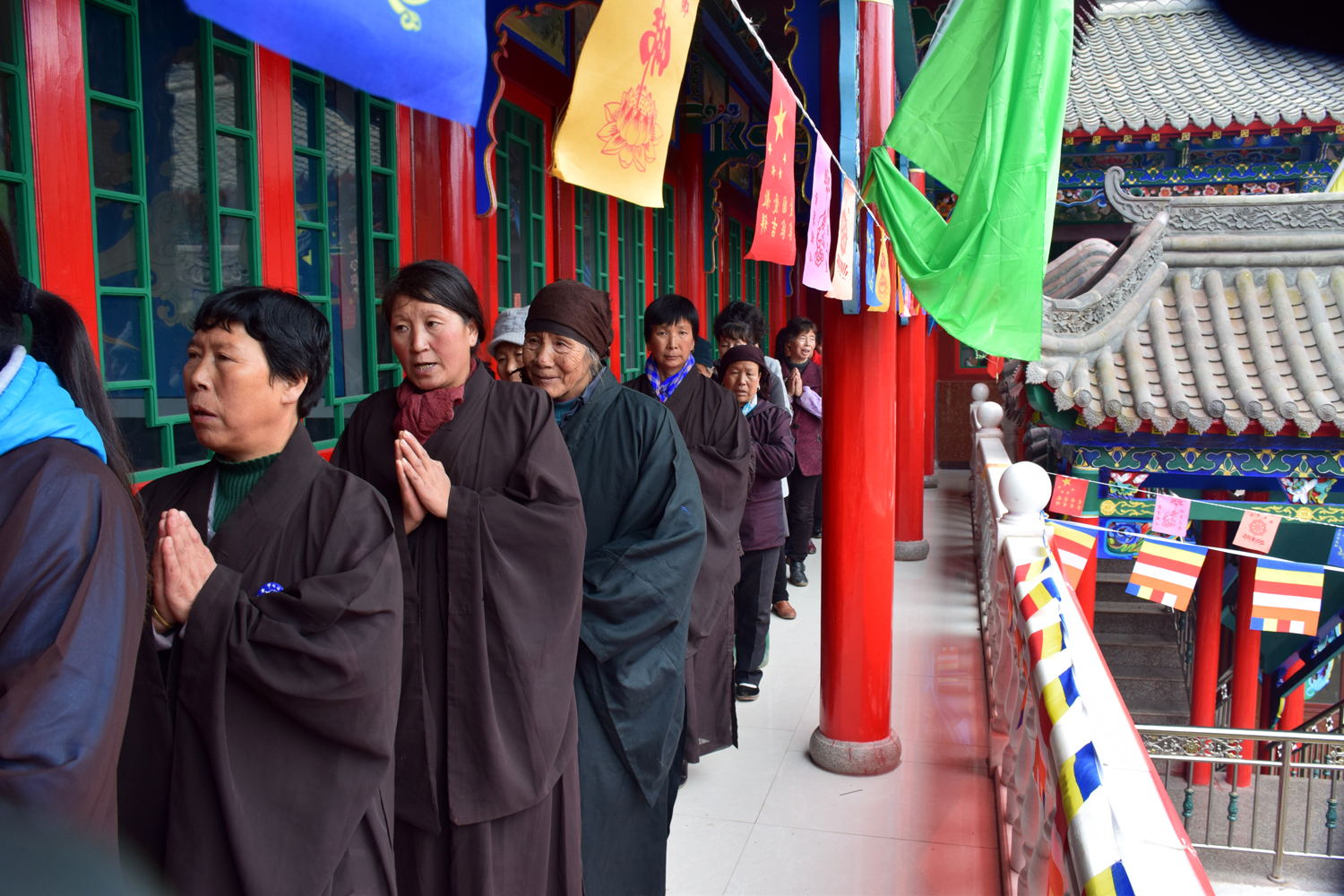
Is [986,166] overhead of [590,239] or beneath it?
beneath

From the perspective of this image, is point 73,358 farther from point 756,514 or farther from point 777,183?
point 756,514

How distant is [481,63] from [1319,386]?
20.5 ft

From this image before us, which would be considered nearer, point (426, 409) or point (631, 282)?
point (426, 409)

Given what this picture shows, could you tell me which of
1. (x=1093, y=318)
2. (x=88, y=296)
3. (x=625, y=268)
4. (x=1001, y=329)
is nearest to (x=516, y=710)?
(x=88, y=296)

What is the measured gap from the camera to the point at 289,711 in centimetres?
156

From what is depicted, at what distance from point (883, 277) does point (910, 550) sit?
4809mm

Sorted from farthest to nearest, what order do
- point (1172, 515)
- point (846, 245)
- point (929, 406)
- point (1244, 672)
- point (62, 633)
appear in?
point (929, 406) → point (1244, 672) → point (1172, 515) → point (846, 245) → point (62, 633)

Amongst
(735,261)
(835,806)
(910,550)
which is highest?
(735,261)

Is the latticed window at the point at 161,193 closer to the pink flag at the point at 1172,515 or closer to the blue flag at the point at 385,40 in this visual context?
the blue flag at the point at 385,40

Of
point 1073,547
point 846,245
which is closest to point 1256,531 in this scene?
point 1073,547

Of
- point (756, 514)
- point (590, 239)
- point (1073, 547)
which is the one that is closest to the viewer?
point (756, 514)

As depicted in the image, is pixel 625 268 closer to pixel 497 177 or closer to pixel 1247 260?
pixel 497 177

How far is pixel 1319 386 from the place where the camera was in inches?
236

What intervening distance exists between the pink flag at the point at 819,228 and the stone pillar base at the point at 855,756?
187 centimetres
